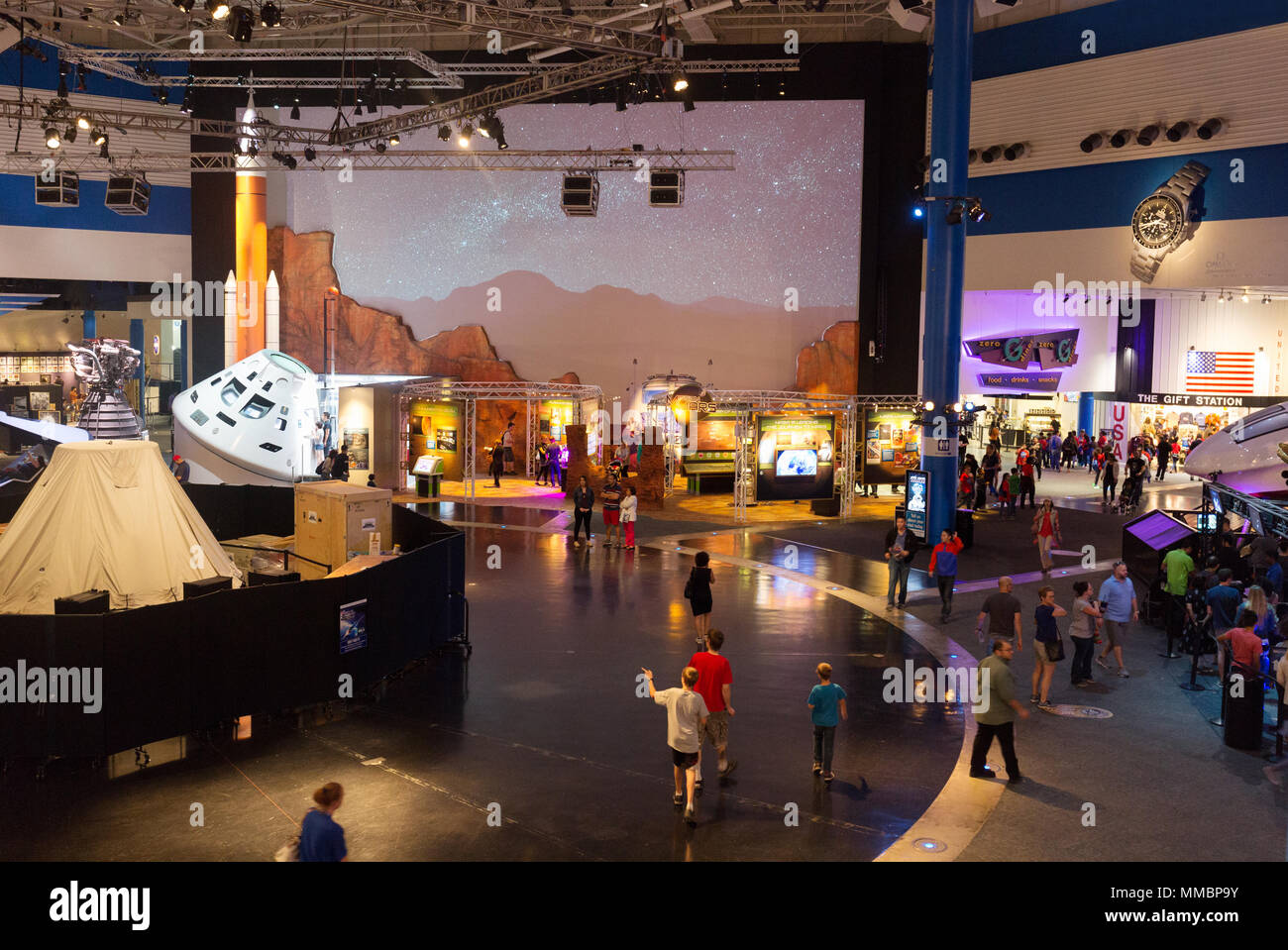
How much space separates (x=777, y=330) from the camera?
31.7 meters

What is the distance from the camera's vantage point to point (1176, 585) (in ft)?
45.2

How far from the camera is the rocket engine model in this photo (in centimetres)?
2586

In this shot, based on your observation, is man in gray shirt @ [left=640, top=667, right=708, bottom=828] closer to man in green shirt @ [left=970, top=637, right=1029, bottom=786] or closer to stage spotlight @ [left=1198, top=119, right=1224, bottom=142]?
man in green shirt @ [left=970, top=637, right=1029, bottom=786]

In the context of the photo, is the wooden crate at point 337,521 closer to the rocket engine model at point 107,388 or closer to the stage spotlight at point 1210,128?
the rocket engine model at point 107,388

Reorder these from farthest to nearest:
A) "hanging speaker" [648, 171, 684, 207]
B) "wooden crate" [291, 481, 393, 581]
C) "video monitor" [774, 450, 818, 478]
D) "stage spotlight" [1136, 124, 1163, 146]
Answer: "video monitor" [774, 450, 818, 478] < "stage spotlight" [1136, 124, 1163, 146] < "hanging speaker" [648, 171, 684, 207] < "wooden crate" [291, 481, 393, 581]

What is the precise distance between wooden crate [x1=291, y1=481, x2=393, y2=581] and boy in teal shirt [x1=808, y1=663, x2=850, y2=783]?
6.41m

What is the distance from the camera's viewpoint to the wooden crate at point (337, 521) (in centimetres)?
1320

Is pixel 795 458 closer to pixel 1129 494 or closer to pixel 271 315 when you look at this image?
pixel 1129 494

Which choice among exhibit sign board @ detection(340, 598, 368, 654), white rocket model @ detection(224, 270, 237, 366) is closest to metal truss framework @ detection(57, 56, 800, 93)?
white rocket model @ detection(224, 270, 237, 366)

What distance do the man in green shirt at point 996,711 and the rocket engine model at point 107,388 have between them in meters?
22.3

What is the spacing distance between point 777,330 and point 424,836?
25150mm

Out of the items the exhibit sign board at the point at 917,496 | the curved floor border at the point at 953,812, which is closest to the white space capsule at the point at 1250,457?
the exhibit sign board at the point at 917,496
